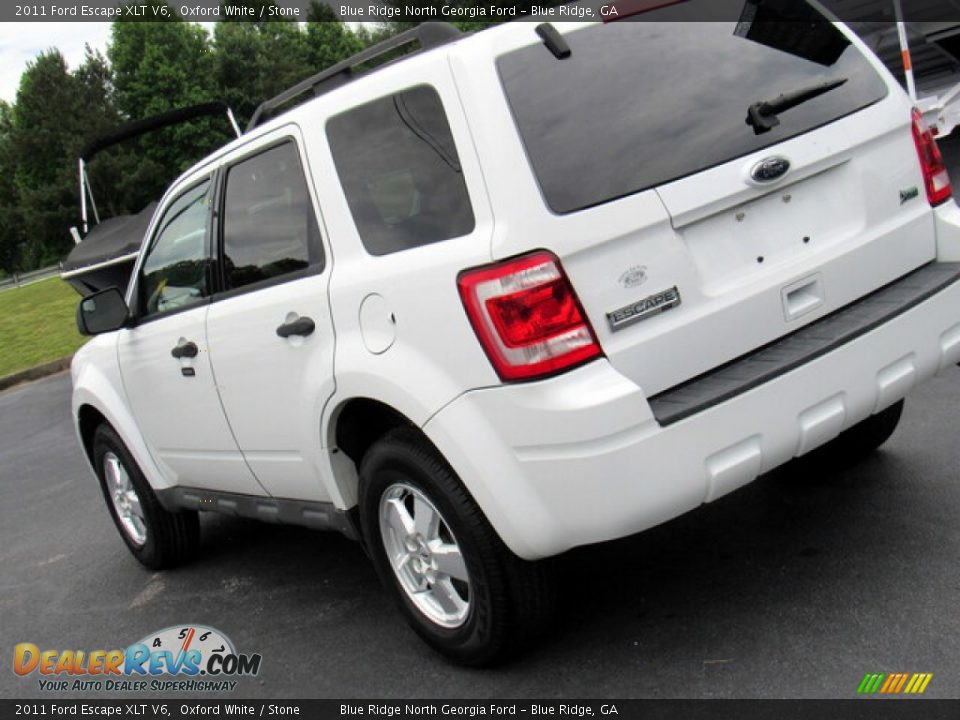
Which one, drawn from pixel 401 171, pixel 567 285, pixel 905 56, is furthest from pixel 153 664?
pixel 905 56

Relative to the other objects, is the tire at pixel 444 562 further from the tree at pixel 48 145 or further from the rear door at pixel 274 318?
the tree at pixel 48 145

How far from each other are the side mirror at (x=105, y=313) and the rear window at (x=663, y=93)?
2.50 m

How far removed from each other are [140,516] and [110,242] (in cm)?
611

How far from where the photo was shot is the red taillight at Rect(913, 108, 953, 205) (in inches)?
143

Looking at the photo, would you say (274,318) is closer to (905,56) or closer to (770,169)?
(770,169)

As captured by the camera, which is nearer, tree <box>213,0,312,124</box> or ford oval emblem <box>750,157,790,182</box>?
ford oval emblem <box>750,157,790,182</box>

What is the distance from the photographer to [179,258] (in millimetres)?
4629

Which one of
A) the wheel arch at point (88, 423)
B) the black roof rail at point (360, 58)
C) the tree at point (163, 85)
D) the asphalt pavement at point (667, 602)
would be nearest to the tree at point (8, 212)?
the tree at point (163, 85)

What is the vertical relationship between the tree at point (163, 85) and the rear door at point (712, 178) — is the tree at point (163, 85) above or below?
above

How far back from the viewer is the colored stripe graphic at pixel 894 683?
2.89 metres

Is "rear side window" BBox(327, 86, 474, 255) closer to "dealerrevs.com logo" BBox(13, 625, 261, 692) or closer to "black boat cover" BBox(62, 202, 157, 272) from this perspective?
"dealerrevs.com logo" BBox(13, 625, 261, 692)

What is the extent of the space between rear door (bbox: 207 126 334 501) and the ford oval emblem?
142 centimetres

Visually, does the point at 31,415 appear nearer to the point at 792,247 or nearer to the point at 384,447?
the point at 384,447

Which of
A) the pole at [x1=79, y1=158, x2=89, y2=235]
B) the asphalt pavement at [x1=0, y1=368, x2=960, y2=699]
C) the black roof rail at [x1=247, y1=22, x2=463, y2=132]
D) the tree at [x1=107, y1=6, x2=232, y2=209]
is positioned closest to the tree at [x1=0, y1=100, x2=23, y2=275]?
the tree at [x1=107, y1=6, x2=232, y2=209]
